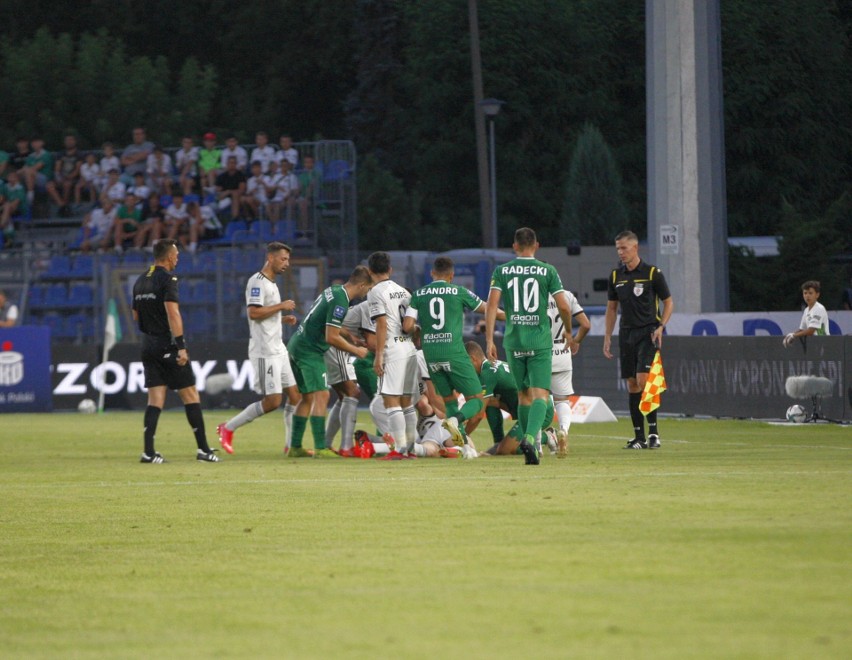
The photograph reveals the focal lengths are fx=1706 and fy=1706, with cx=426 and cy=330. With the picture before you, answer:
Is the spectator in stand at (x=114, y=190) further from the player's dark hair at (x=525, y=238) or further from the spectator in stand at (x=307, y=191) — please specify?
the player's dark hair at (x=525, y=238)

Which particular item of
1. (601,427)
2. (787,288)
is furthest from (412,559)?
(787,288)

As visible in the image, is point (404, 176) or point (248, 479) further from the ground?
point (404, 176)

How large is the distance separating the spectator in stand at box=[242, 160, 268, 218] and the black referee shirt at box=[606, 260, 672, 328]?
20996mm

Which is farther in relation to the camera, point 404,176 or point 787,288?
point 404,176

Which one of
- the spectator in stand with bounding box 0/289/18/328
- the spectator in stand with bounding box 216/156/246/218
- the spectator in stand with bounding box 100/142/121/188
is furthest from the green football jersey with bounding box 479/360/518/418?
the spectator in stand with bounding box 100/142/121/188

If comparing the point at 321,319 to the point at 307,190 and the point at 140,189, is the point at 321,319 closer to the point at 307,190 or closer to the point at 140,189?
the point at 307,190

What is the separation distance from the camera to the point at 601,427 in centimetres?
2366

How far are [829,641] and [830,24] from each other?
67808 mm

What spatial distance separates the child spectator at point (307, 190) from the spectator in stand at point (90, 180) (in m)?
5.12

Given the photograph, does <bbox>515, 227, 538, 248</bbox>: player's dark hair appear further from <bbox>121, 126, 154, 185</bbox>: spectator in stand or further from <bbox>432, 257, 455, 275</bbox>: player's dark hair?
<bbox>121, 126, 154, 185</bbox>: spectator in stand

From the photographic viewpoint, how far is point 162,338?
1708 cm

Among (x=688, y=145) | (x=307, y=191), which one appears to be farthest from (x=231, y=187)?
(x=688, y=145)

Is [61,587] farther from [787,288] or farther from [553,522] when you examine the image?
[787,288]

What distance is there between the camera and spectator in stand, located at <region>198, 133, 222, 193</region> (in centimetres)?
3894
